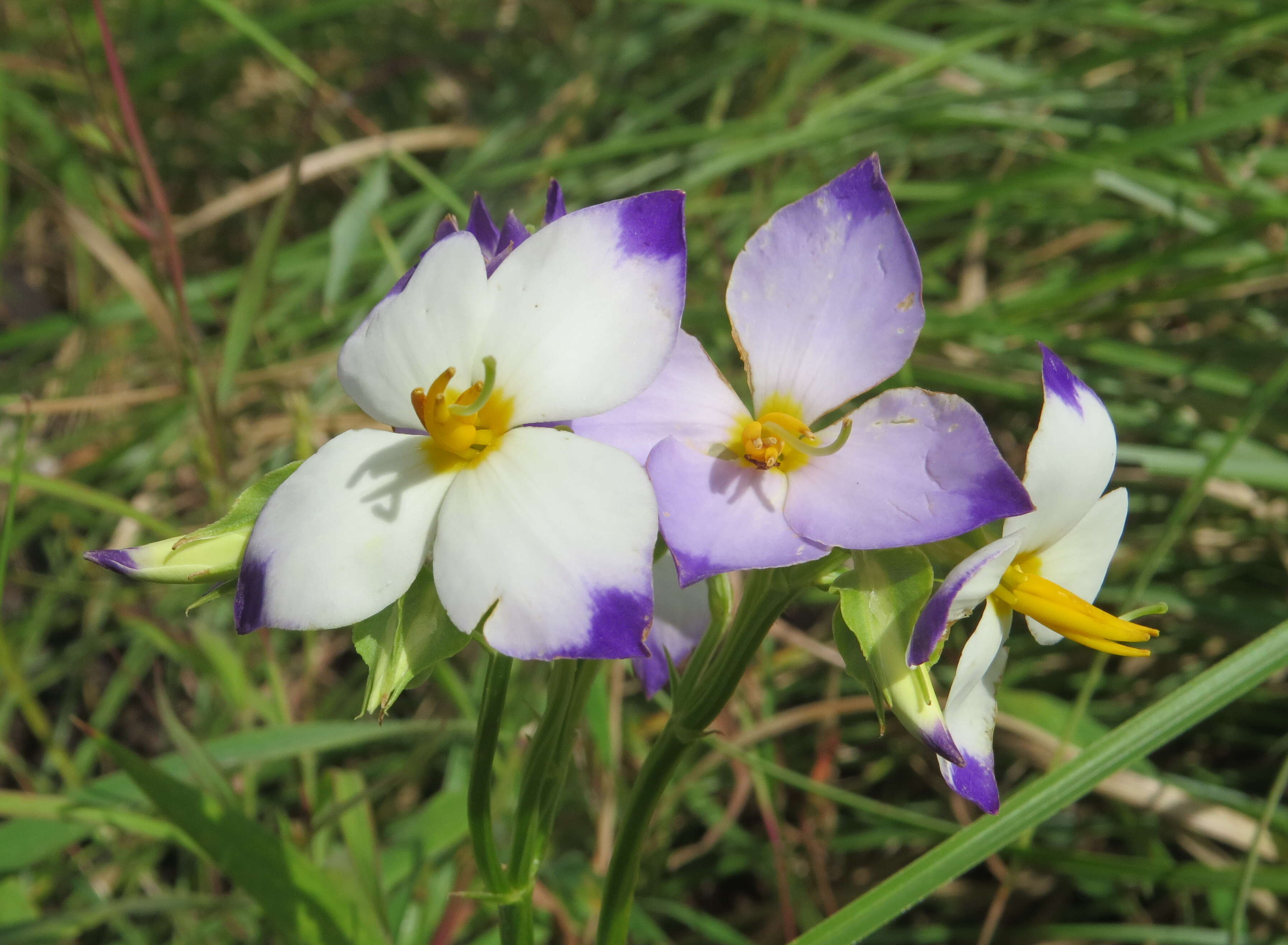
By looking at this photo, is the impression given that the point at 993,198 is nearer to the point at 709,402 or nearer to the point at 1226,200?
the point at 1226,200

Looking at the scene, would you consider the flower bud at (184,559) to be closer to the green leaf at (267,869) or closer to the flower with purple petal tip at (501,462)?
the flower with purple petal tip at (501,462)

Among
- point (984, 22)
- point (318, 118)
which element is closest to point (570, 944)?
point (984, 22)

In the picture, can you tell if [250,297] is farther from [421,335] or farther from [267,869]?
Result: [421,335]

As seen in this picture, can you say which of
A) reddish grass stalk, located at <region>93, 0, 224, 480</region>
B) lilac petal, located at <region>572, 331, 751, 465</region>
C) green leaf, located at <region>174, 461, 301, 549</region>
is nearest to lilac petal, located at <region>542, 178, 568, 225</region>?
lilac petal, located at <region>572, 331, 751, 465</region>

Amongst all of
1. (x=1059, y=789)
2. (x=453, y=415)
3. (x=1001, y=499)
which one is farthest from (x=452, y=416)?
(x=1059, y=789)

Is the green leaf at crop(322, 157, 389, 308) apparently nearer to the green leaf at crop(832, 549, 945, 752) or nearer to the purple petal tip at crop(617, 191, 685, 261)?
the purple petal tip at crop(617, 191, 685, 261)

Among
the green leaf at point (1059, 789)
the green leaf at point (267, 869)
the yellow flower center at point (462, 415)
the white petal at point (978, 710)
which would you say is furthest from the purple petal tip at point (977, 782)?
the green leaf at point (267, 869)
